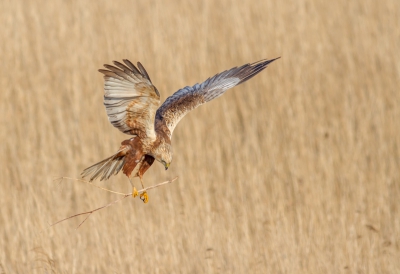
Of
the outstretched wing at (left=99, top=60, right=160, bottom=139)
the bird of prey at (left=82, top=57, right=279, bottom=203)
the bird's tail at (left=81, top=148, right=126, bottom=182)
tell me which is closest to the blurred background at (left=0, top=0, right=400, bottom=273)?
the bird's tail at (left=81, top=148, right=126, bottom=182)

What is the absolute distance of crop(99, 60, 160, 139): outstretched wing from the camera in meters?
2.71

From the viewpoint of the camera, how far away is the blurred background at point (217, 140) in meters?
3.84

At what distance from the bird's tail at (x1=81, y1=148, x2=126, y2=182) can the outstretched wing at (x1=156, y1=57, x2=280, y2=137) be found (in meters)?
0.29

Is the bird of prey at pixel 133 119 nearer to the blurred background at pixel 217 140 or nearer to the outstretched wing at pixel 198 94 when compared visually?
the outstretched wing at pixel 198 94

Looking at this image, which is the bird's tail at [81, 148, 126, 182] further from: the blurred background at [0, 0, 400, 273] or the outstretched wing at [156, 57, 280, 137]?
the blurred background at [0, 0, 400, 273]

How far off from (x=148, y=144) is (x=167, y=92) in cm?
239

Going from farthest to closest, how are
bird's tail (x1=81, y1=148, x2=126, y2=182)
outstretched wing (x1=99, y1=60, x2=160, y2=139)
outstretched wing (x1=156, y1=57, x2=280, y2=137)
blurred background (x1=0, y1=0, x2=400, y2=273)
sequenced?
blurred background (x1=0, y1=0, x2=400, y2=273)
outstretched wing (x1=156, y1=57, x2=280, y2=137)
bird's tail (x1=81, y1=148, x2=126, y2=182)
outstretched wing (x1=99, y1=60, x2=160, y2=139)

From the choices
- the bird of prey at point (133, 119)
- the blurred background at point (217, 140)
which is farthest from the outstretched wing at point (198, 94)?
the blurred background at point (217, 140)

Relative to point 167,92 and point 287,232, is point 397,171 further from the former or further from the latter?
point 167,92

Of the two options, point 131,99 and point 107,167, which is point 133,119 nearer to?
point 131,99

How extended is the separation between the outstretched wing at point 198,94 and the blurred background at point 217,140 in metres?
0.85

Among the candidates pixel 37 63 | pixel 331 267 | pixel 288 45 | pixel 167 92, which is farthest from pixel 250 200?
pixel 37 63

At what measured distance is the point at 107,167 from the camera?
2912 millimetres

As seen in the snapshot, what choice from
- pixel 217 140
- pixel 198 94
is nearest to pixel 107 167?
pixel 198 94
